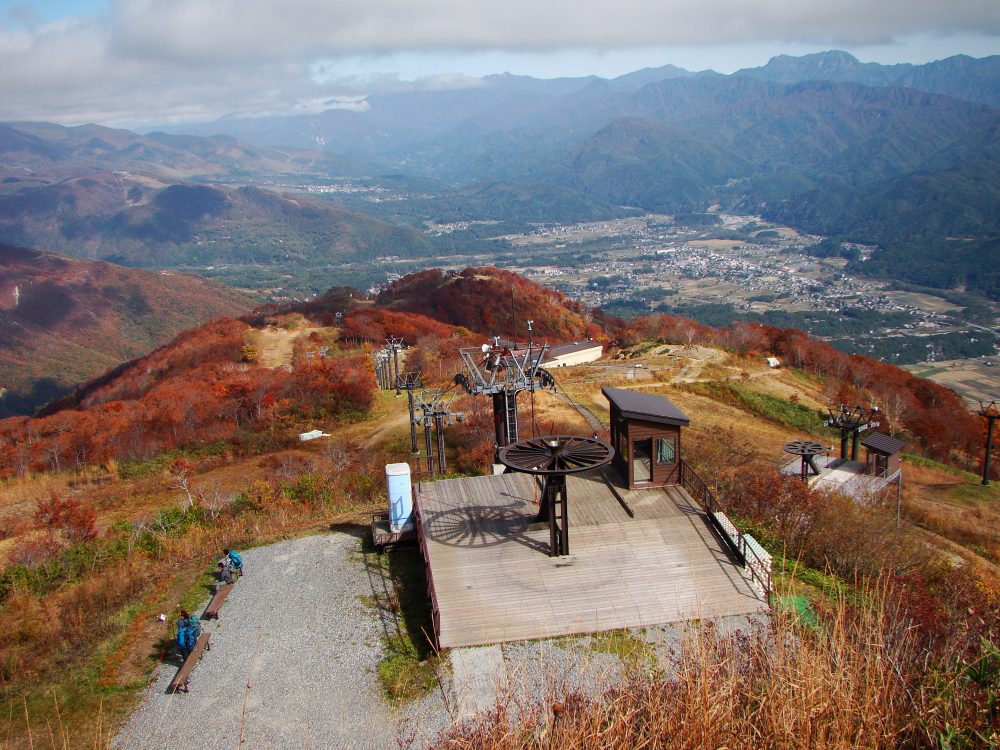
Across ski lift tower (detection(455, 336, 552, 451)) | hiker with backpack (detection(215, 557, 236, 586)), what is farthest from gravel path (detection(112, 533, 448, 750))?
ski lift tower (detection(455, 336, 552, 451))

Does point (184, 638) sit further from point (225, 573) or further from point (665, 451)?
point (665, 451)

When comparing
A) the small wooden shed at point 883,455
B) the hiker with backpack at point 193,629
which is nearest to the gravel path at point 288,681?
the hiker with backpack at point 193,629

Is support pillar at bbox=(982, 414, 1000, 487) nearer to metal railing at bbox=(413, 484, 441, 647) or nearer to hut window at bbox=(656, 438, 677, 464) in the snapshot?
hut window at bbox=(656, 438, 677, 464)

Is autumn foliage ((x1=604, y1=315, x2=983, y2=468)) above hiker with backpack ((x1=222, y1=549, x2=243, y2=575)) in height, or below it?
below

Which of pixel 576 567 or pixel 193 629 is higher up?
pixel 193 629

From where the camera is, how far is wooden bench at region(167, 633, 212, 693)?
417 inches

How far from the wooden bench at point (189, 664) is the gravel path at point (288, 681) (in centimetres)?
11

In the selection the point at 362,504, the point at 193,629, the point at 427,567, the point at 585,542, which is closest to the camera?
the point at 193,629

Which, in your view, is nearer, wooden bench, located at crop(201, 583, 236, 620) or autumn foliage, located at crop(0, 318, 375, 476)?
wooden bench, located at crop(201, 583, 236, 620)

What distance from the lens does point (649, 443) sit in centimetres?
1595

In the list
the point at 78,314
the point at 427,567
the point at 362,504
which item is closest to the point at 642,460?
the point at 427,567

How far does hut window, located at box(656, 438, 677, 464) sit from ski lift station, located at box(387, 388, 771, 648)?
0.03 m

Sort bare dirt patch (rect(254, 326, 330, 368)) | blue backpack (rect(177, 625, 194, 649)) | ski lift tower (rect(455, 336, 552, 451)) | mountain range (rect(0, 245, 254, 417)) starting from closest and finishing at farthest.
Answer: blue backpack (rect(177, 625, 194, 649)), ski lift tower (rect(455, 336, 552, 451)), bare dirt patch (rect(254, 326, 330, 368)), mountain range (rect(0, 245, 254, 417))

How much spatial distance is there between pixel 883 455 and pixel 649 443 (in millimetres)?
12617
